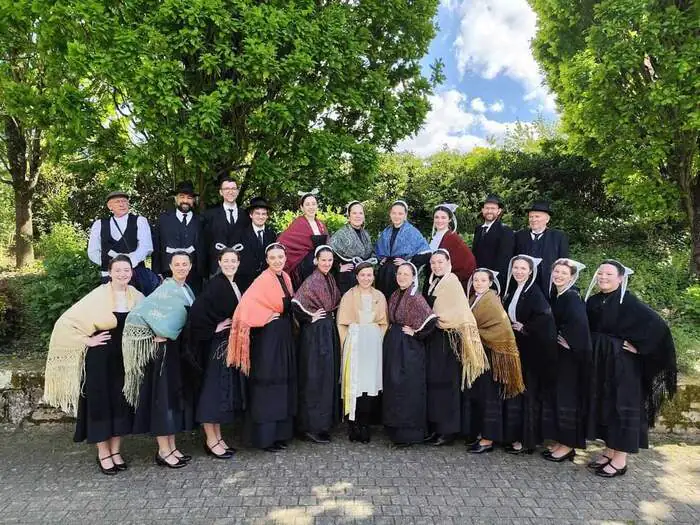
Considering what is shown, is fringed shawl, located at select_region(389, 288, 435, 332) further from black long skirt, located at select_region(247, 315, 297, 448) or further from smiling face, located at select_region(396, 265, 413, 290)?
black long skirt, located at select_region(247, 315, 297, 448)

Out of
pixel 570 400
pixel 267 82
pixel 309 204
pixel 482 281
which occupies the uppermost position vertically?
pixel 267 82

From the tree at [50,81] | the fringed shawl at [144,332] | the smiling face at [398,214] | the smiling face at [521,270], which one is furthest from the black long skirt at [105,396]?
the smiling face at [521,270]

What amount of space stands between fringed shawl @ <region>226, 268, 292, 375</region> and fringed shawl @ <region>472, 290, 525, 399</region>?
192 cm

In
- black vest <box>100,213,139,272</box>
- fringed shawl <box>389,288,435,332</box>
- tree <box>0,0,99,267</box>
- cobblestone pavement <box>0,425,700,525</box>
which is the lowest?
cobblestone pavement <box>0,425,700,525</box>

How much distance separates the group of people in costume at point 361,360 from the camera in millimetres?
3918

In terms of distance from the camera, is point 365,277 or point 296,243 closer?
point 365,277

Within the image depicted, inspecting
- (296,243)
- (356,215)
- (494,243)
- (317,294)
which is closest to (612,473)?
(494,243)

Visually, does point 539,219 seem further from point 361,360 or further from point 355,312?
point 361,360

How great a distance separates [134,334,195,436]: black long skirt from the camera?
3959 millimetres

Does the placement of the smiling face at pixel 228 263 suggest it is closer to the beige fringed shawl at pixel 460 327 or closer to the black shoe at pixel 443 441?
the beige fringed shawl at pixel 460 327

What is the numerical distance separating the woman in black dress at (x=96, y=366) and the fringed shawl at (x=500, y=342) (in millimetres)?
3166

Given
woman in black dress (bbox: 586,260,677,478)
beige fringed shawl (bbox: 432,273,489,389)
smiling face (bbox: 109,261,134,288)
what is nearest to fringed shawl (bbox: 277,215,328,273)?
beige fringed shawl (bbox: 432,273,489,389)

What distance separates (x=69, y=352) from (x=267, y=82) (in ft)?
12.1

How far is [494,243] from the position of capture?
217 inches
